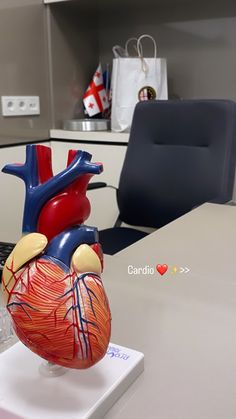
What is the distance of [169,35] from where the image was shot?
2.27 meters

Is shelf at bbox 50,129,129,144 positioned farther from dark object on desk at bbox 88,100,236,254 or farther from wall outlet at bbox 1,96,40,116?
dark object on desk at bbox 88,100,236,254

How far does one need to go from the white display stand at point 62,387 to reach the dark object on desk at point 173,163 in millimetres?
976

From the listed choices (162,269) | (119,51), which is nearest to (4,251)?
(162,269)

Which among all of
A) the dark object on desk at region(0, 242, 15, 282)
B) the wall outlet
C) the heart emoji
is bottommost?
the heart emoji

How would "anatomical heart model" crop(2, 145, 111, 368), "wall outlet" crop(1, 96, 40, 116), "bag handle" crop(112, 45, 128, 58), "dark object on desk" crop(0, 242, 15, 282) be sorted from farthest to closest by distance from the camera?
1. "bag handle" crop(112, 45, 128, 58)
2. "wall outlet" crop(1, 96, 40, 116)
3. "dark object on desk" crop(0, 242, 15, 282)
4. "anatomical heart model" crop(2, 145, 111, 368)

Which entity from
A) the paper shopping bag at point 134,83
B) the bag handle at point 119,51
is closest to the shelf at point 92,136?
the paper shopping bag at point 134,83

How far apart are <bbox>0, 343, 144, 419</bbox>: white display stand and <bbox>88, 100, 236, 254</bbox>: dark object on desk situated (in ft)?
3.20

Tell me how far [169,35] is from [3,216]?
4.18 ft

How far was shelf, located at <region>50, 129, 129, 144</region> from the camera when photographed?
6.86ft

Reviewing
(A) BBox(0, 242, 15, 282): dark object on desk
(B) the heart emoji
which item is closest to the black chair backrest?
(B) the heart emoji

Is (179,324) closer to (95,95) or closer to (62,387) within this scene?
(62,387)

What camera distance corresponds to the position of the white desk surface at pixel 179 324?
519 mm

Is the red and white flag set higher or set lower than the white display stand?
higher

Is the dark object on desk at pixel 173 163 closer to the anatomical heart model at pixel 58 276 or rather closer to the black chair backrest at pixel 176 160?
the black chair backrest at pixel 176 160
